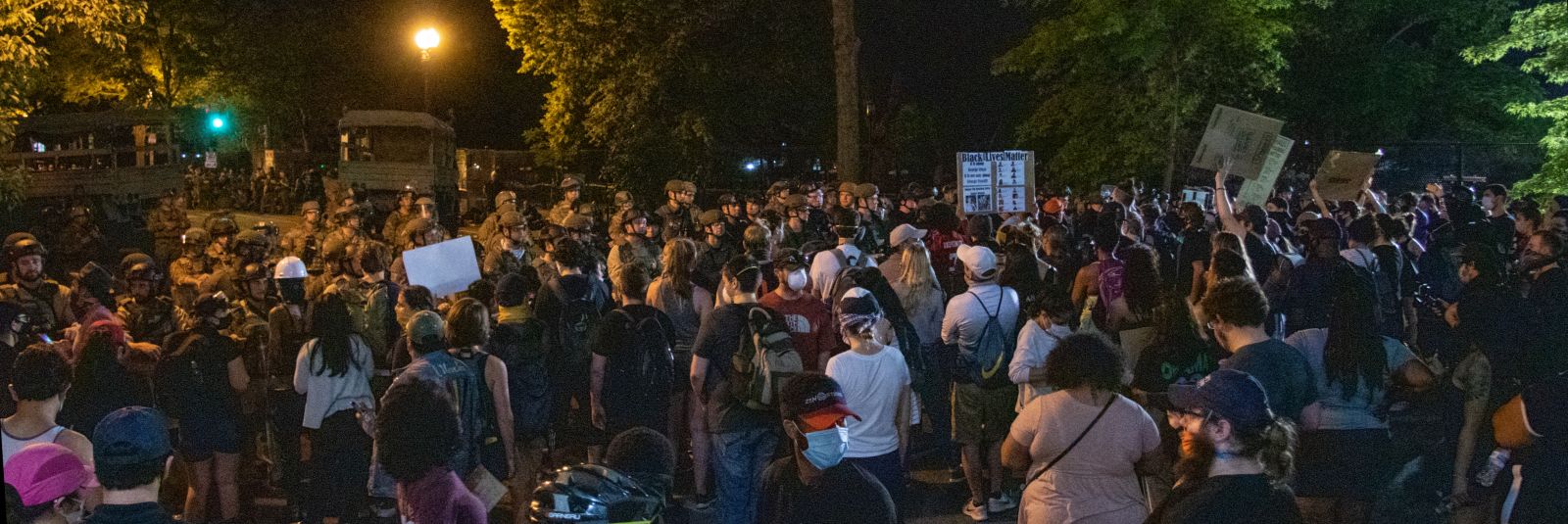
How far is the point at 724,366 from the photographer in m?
6.52

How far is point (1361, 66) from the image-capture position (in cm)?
2875

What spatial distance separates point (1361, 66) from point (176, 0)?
114 feet

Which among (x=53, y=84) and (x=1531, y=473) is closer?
(x=1531, y=473)

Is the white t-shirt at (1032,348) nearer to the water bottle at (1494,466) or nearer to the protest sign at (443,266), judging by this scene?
the water bottle at (1494,466)

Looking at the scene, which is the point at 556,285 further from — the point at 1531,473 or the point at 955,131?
the point at 955,131

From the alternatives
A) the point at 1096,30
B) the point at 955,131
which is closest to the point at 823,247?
the point at 1096,30

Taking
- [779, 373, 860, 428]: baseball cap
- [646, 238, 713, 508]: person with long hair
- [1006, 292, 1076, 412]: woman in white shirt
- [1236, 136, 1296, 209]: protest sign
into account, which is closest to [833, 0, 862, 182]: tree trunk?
[1236, 136, 1296, 209]: protest sign

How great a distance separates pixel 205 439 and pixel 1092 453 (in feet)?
16.1

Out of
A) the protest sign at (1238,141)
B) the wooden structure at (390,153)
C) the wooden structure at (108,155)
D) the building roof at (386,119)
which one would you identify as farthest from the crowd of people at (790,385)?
the building roof at (386,119)

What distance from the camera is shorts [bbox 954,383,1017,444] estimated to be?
300 inches

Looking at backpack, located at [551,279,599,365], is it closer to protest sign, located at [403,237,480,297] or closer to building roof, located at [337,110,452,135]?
protest sign, located at [403,237,480,297]

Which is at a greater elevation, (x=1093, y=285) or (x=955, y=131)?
(x=955, y=131)

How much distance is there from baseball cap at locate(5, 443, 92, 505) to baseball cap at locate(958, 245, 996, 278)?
15.2ft

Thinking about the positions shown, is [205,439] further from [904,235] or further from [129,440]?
[904,235]
